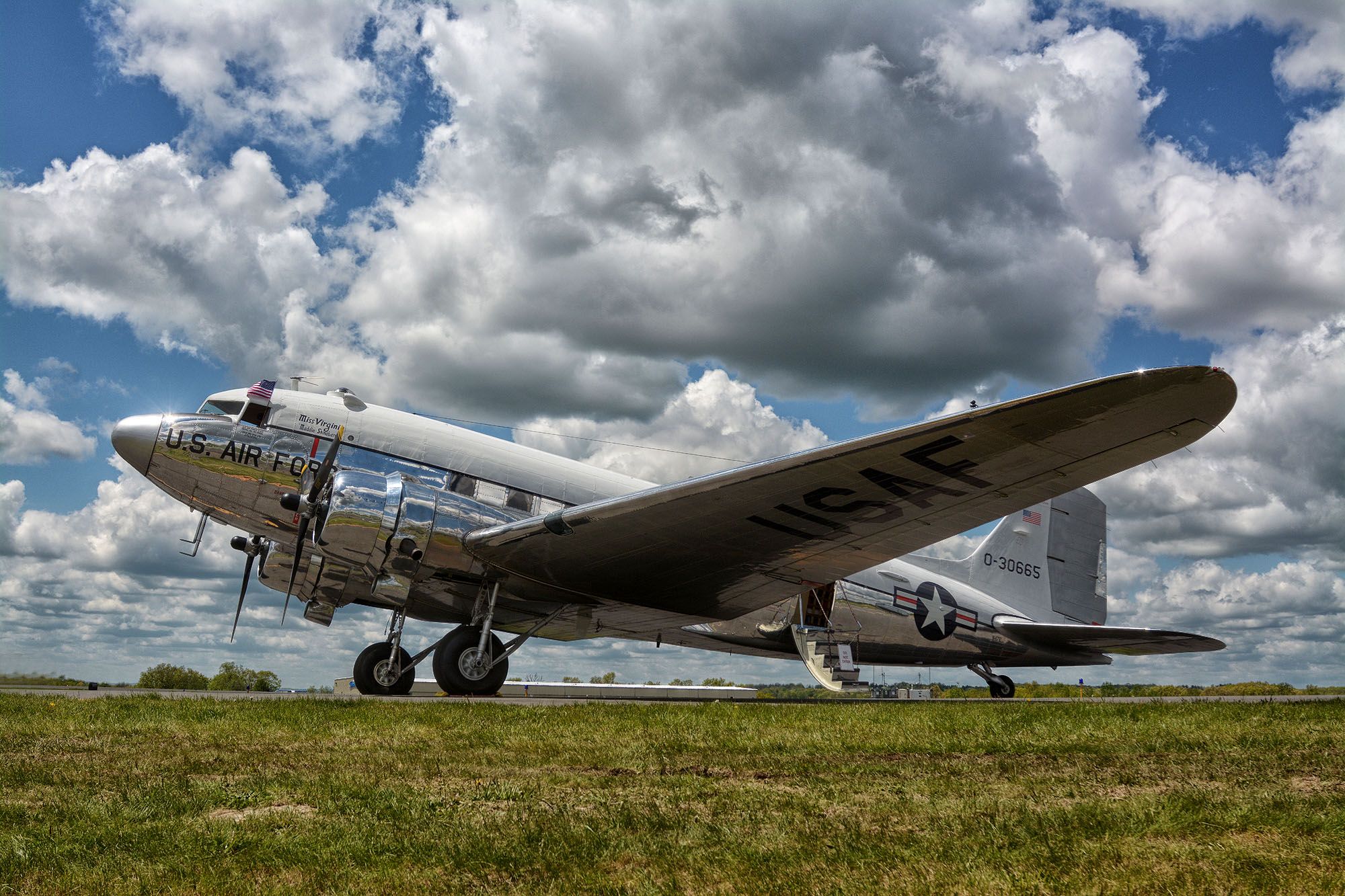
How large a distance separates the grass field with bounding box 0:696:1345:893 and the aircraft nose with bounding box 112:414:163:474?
6038 millimetres

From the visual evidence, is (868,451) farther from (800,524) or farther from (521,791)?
(521,791)

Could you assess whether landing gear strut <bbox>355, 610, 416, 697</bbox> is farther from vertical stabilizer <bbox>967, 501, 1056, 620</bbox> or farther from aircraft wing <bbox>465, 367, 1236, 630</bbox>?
vertical stabilizer <bbox>967, 501, 1056, 620</bbox>

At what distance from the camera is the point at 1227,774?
5078mm

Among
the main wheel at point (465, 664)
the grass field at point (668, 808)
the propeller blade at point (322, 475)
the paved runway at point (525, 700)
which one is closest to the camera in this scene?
the grass field at point (668, 808)

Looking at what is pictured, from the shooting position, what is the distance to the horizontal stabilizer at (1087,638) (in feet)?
55.9

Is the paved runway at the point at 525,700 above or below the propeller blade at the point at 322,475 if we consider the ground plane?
below

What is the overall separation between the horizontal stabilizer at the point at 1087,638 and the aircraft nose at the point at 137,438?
15268 mm

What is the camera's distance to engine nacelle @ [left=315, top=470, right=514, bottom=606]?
37.5 feet

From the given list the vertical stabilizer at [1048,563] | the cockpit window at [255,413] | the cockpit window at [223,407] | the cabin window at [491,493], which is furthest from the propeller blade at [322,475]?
the vertical stabilizer at [1048,563]

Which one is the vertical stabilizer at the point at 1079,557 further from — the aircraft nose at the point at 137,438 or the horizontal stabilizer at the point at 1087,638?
the aircraft nose at the point at 137,438

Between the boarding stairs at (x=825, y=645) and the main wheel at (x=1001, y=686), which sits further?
the main wheel at (x=1001, y=686)

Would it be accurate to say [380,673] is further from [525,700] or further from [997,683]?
[997,683]

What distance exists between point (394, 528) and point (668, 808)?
27.3 feet

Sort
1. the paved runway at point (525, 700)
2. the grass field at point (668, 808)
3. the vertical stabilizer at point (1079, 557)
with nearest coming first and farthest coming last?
the grass field at point (668, 808)
the paved runway at point (525, 700)
the vertical stabilizer at point (1079, 557)
